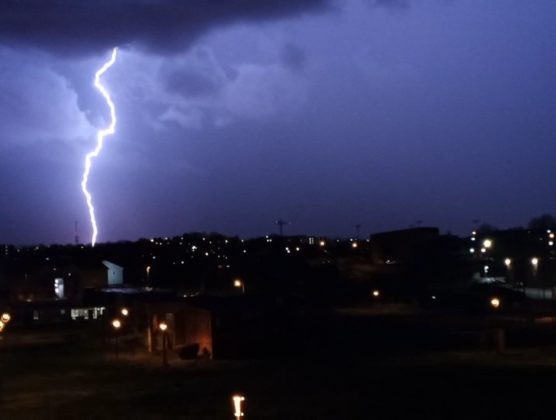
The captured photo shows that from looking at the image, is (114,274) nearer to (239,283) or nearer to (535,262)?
(239,283)

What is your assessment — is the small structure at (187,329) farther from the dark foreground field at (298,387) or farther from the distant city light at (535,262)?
the distant city light at (535,262)

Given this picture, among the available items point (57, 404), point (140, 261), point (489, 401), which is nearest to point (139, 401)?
point (57, 404)

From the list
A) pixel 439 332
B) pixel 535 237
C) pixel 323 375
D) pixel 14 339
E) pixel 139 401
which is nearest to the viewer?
pixel 139 401

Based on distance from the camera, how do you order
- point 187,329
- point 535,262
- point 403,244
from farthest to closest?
point 403,244, point 535,262, point 187,329

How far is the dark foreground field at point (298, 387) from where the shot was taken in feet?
63.4

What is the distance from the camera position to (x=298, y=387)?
23.3 m

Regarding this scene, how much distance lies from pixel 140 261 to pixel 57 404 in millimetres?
67229

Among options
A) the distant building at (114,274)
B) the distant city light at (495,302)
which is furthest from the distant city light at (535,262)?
the distant building at (114,274)

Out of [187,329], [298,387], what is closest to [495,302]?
[187,329]

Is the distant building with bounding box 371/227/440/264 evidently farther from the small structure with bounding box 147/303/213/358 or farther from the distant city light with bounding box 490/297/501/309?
the small structure with bounding box 147/303/213/358

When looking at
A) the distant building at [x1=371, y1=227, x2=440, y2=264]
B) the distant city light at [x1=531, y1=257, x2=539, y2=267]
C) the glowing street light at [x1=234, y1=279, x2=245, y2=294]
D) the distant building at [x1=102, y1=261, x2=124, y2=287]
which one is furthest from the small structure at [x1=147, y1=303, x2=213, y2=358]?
the distant building at [x1=102, y1=261, x2=124, y2=287]

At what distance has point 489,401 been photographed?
65.1 feet

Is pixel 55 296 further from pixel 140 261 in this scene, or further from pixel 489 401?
pixel 489 401

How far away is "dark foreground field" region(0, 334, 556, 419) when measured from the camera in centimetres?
1933
